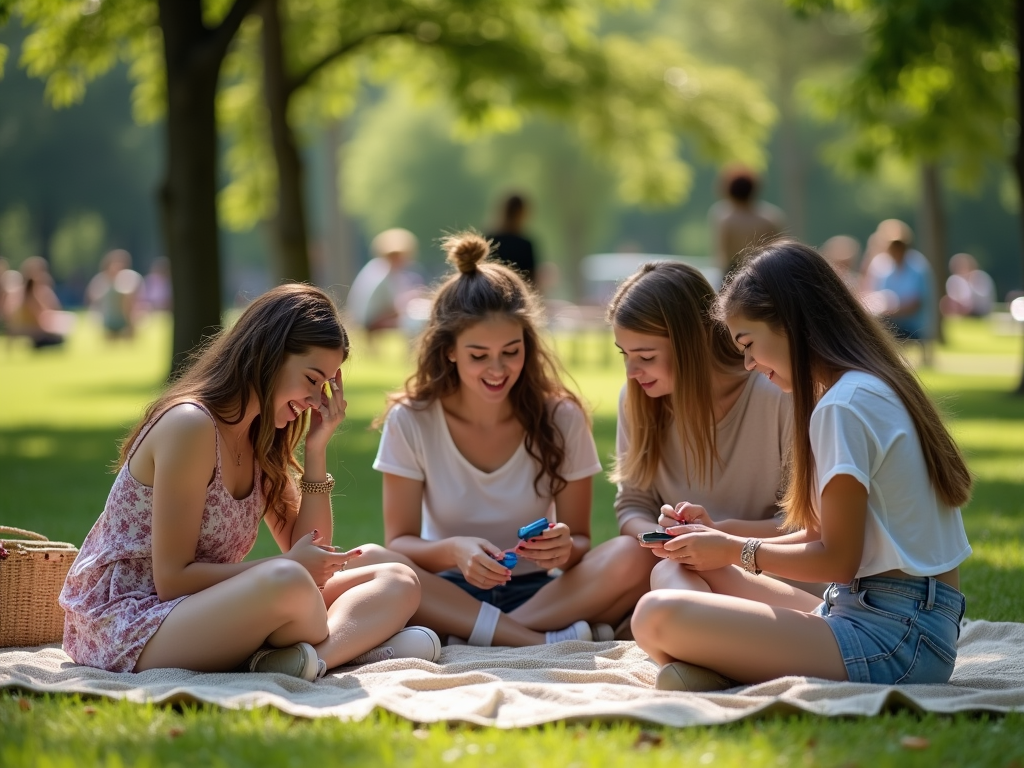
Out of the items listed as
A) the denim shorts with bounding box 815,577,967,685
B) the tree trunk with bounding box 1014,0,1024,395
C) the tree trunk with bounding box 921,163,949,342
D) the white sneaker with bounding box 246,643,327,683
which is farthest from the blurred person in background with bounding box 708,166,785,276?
the tree trunk with bounding box 921,163,949,342

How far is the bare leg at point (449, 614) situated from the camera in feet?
14.9

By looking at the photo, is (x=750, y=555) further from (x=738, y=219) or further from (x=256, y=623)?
(x=738, y=219)

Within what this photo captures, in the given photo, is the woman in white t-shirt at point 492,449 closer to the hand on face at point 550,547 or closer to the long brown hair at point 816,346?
the hand on face at point 550,547

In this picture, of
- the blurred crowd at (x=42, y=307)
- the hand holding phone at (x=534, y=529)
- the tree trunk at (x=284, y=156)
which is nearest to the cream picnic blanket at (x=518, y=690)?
the hand holding phone at (x=534, y=529)

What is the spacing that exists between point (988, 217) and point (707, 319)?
5188 centimetres

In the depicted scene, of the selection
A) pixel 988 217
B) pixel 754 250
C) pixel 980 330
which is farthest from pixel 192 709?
pixel 988 217

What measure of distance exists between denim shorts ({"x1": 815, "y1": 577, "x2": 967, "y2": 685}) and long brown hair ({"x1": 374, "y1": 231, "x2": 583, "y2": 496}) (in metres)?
1.49

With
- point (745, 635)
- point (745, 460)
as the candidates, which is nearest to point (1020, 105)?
point (745, 460)

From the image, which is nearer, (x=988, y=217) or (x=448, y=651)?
(x=448, y=651)

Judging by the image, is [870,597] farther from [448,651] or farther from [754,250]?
[448,651]

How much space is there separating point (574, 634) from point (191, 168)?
25.3 ft

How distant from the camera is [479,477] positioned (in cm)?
483

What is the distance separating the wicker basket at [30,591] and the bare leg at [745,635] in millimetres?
2192

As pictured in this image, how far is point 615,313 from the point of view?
4.58m
